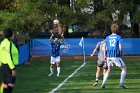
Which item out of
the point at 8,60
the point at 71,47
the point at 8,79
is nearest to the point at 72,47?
the point at 71,47

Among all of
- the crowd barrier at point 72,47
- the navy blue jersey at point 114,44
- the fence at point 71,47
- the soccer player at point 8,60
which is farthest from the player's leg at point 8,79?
the crowd barrier at point 72,47

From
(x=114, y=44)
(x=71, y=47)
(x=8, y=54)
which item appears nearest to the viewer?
(x=8, y=54)

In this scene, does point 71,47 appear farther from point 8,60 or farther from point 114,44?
point 8,60

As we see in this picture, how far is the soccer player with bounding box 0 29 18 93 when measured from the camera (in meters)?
10.7

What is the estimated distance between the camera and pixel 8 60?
10688 mm

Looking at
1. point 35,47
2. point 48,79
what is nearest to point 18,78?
point 48,79

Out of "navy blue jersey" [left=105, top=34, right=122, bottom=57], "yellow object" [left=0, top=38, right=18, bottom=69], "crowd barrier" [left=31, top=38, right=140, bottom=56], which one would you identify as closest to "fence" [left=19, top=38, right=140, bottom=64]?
"crowd barrier" [left=31, top=38, right=140, bottom=56]

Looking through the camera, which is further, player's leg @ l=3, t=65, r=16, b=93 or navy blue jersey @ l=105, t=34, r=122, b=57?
navy blue jersey @ l=105, t=34, r=122, b=57

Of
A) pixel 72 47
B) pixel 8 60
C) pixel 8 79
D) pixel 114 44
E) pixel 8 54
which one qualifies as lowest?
pixel 72 47

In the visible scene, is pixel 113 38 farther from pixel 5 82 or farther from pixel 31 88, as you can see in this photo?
pixel 5 82

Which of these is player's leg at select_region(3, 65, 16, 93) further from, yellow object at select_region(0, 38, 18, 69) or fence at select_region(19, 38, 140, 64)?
fence at select_region(19, 38, 140, 64)

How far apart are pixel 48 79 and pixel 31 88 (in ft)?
10.1

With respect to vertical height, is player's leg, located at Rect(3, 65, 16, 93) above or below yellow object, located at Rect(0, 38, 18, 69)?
below

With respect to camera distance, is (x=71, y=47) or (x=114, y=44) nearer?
(x=114, y=44)
